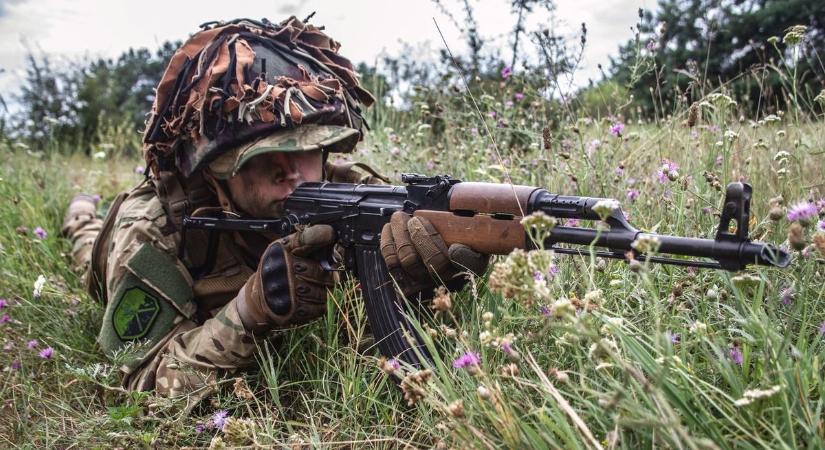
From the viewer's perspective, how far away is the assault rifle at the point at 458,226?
1.43 metres

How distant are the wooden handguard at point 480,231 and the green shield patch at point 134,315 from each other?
4.48ft

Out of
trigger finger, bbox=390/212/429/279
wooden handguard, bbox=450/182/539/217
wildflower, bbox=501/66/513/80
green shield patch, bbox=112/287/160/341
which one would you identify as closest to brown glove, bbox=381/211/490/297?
trigger finger, bbox=390/212/429/279

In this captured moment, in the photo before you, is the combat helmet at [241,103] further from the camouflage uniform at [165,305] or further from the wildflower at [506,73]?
the wildflower at [506,73]

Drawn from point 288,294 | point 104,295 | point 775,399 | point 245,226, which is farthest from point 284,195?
point 775,399

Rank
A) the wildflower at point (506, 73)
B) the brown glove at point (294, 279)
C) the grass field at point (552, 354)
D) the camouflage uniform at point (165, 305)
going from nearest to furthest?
the grass field at point (552, 354), the brown glove at point (294, 279), the camouflage uniform at point (165, 305), the wildflower at point (506, 73)

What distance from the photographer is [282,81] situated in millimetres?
2691

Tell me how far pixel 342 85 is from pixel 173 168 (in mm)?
870

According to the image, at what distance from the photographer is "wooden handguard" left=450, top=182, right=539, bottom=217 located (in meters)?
1.82

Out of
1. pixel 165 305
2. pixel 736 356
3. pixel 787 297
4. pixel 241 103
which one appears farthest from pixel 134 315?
pixel 787 297

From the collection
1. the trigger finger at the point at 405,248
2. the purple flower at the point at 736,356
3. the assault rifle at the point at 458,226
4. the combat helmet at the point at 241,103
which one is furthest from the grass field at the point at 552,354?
the combat helmet at the point at 241,103

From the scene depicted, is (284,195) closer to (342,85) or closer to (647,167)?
(342,85)

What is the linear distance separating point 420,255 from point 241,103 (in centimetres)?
105

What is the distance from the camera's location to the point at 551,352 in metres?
1.90

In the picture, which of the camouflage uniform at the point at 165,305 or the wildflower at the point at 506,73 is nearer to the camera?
the camouflage uniform at the point at 165,305
